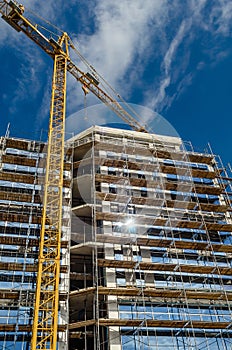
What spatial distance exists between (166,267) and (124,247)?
305 cm

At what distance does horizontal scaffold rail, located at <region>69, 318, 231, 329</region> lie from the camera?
64.1ft

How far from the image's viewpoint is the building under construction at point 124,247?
68.7ft

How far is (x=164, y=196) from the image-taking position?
26391 mm

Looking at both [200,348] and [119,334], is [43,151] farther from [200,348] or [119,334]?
[200,348]

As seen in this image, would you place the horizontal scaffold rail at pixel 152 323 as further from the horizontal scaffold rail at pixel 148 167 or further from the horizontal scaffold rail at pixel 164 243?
the horizontal scaffold rail at pixel 148 167

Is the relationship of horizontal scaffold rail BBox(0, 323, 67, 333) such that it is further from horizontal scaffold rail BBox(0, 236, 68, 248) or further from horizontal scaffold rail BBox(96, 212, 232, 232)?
horizontal scaffold rail BBox(96, 212, 232, 232)

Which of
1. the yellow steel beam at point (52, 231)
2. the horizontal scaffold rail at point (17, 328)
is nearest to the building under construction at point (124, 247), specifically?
the horizontal scaffold rail at point (17, 328)

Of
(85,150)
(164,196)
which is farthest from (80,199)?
(164,196)

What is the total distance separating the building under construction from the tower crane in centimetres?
195

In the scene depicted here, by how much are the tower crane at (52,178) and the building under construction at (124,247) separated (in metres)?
1.95

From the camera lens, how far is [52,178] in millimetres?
23719

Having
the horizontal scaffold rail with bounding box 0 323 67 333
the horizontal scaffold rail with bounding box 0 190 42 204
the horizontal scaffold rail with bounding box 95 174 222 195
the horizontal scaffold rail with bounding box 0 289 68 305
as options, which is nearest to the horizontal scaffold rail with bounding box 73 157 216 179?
the horizontal scaffold rail with bounding box 95 174 222 195

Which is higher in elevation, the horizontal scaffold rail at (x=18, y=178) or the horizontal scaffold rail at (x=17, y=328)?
the horizontal scaffold rail at (x=18, y=178)

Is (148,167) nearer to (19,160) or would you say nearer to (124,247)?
(124,247)
